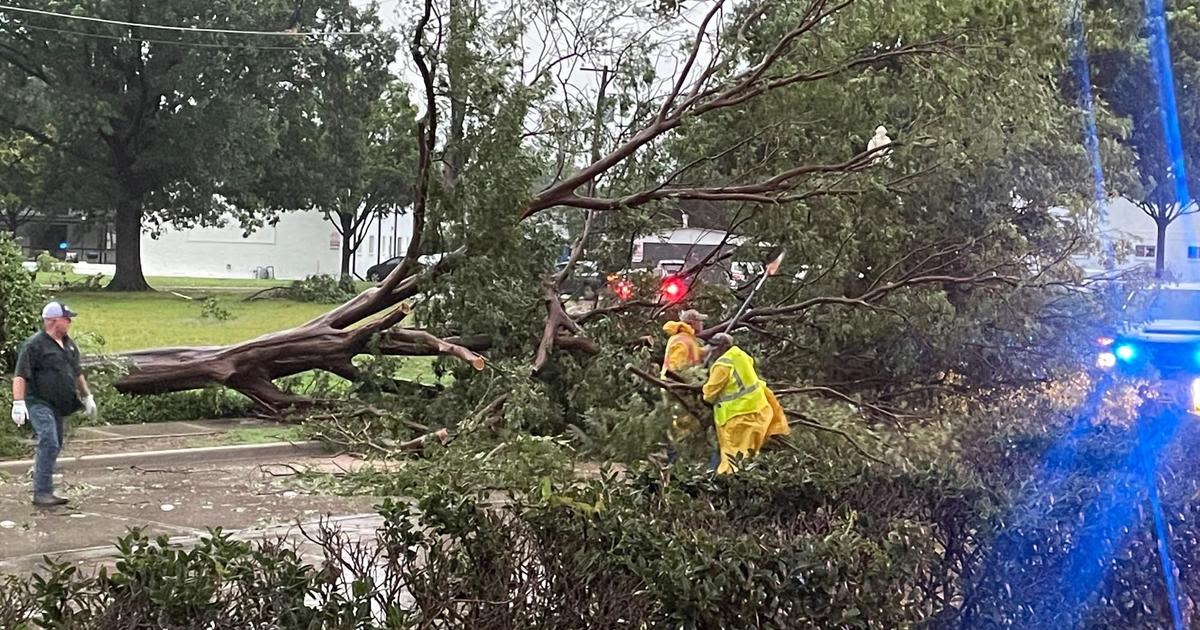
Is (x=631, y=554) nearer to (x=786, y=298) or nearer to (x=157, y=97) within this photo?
(x=786, y=298)

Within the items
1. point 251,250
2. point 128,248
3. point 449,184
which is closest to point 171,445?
point 449,184

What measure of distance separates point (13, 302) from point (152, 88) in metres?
22.8

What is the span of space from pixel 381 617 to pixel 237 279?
48.1 m

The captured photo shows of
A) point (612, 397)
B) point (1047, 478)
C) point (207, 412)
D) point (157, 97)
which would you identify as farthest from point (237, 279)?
point (1047, 478)

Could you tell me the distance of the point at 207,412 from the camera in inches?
513

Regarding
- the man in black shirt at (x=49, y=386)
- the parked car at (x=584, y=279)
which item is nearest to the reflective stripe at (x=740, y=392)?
the parked car at (x=584, y=279)

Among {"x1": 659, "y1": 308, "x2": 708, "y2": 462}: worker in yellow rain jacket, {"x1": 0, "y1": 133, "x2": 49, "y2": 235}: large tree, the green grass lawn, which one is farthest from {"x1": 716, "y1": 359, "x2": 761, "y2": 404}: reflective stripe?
{"x1": 0, "y1": 133, "x2": 49, "y2": 235}: large tree

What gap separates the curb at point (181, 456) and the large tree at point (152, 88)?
837 inches

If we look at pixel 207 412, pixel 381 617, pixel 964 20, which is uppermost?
pixel 964 20

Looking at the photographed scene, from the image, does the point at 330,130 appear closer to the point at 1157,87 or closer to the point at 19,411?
the point at 1157,87

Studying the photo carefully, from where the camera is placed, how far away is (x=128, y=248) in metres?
35.0

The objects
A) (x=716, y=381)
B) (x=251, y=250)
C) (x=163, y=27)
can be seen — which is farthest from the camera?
(x=251, y=250)

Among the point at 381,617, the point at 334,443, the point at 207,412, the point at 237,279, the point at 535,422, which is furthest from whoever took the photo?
the point at 237,279

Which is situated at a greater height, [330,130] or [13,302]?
[330,130]
